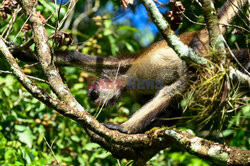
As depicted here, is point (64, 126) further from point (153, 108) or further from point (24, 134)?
point (153, 108)

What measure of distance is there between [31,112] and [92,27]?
2.87 meters

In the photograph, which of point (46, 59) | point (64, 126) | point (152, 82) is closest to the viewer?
point (46, 59)

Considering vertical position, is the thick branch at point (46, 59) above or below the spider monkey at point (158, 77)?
above

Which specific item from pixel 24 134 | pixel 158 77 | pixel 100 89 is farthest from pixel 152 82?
pixel 24 134

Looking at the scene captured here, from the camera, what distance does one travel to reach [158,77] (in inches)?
172

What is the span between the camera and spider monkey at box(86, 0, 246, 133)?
4035 mm

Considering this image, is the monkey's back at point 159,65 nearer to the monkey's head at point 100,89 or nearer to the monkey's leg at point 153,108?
the monkey's leg at point 153,108

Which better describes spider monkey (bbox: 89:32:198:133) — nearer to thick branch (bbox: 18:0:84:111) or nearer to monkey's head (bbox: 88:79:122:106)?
monkey's head (bbox: 88:79:122:106)

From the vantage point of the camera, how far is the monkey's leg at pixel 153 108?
13.1ft

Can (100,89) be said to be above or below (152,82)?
above

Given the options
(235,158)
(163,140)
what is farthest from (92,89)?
(235,158)

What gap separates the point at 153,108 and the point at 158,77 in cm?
43

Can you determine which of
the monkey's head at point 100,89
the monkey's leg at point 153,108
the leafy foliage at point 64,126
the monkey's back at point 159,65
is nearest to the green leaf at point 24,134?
the leafy foliage at point 64,126

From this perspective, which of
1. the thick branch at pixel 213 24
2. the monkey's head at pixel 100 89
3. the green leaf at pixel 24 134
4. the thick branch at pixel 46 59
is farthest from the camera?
the monkey's head at pixel 100 89
